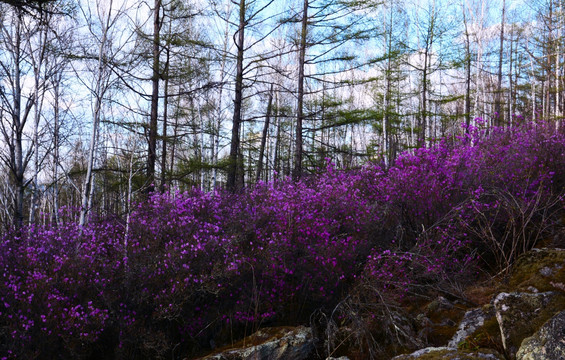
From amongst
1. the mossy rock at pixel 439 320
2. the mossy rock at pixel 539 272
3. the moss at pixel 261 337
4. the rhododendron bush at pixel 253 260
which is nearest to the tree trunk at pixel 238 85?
the rhododendron bush at pixel 253 260

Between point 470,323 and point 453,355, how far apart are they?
31.4 inches

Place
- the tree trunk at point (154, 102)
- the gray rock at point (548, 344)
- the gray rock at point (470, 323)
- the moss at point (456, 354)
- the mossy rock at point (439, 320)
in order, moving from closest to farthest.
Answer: the gray rock at point (548, 344) < the moss at point (456, 354) < the gray rock at point (470, 323) < the mossy rock at point (439, 320) < the tree trunk at point (154, 102)

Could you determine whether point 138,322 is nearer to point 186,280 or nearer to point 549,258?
point 186,280

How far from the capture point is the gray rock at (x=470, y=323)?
305cm

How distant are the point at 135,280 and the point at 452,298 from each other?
334cm

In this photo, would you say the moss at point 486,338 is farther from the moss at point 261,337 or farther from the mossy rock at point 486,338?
the moss at point 261,337

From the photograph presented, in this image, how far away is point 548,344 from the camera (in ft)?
6.89

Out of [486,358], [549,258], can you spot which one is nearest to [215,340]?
[486,358]

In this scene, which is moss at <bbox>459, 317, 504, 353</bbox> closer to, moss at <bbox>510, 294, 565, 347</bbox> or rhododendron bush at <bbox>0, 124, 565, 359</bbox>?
moss at <bbox>510, 294, 565, 347</bbox>

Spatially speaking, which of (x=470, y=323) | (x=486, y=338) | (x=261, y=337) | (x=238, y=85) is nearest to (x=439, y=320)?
(x=470, y=323)

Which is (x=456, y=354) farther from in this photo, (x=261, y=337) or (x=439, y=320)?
(x=261, y=337)

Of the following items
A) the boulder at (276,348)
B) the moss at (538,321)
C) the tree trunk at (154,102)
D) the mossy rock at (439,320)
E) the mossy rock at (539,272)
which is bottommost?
the boulder at (276,348)

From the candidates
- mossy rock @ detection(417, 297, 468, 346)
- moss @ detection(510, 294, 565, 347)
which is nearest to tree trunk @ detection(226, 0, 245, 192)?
mossy rock @ detection(417, 297, 468, 346)

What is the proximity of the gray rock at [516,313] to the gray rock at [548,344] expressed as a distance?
47cm
